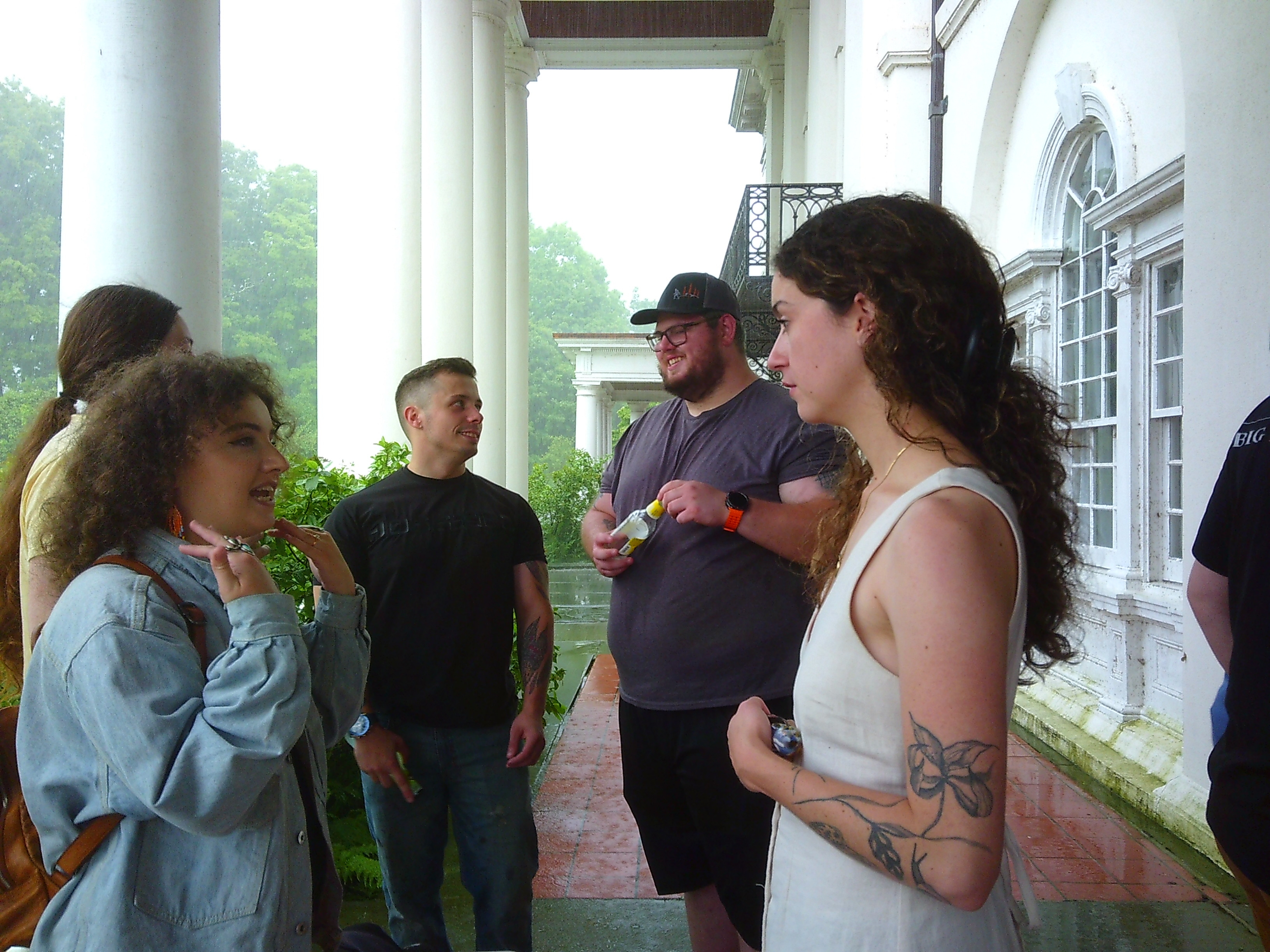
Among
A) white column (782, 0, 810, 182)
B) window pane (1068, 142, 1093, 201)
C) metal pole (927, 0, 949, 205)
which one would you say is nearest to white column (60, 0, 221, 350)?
window pane (1068, 142, 1093, 201)

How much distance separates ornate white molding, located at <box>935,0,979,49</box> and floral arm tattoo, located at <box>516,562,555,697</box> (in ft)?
24.4

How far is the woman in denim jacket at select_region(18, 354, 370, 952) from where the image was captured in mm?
1678

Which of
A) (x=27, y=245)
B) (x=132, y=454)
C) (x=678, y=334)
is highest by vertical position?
(x=27, y=245)

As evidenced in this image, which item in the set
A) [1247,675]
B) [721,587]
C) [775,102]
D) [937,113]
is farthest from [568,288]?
[1247,675]

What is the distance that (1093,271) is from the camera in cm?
750

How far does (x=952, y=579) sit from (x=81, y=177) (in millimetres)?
3258

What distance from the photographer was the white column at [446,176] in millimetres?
10508

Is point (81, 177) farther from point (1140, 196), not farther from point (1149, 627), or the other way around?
point (1149, 627)

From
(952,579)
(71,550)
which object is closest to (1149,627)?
(952,579)

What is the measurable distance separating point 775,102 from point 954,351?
18.9 metres

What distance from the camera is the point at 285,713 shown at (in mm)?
1740

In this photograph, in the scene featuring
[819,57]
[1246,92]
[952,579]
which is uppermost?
[819,57]

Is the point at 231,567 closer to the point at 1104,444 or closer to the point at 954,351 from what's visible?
the point at 954,351

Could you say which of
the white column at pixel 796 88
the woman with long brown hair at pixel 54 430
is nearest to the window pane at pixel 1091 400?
the woman with long brown hair at pixel 54 430
